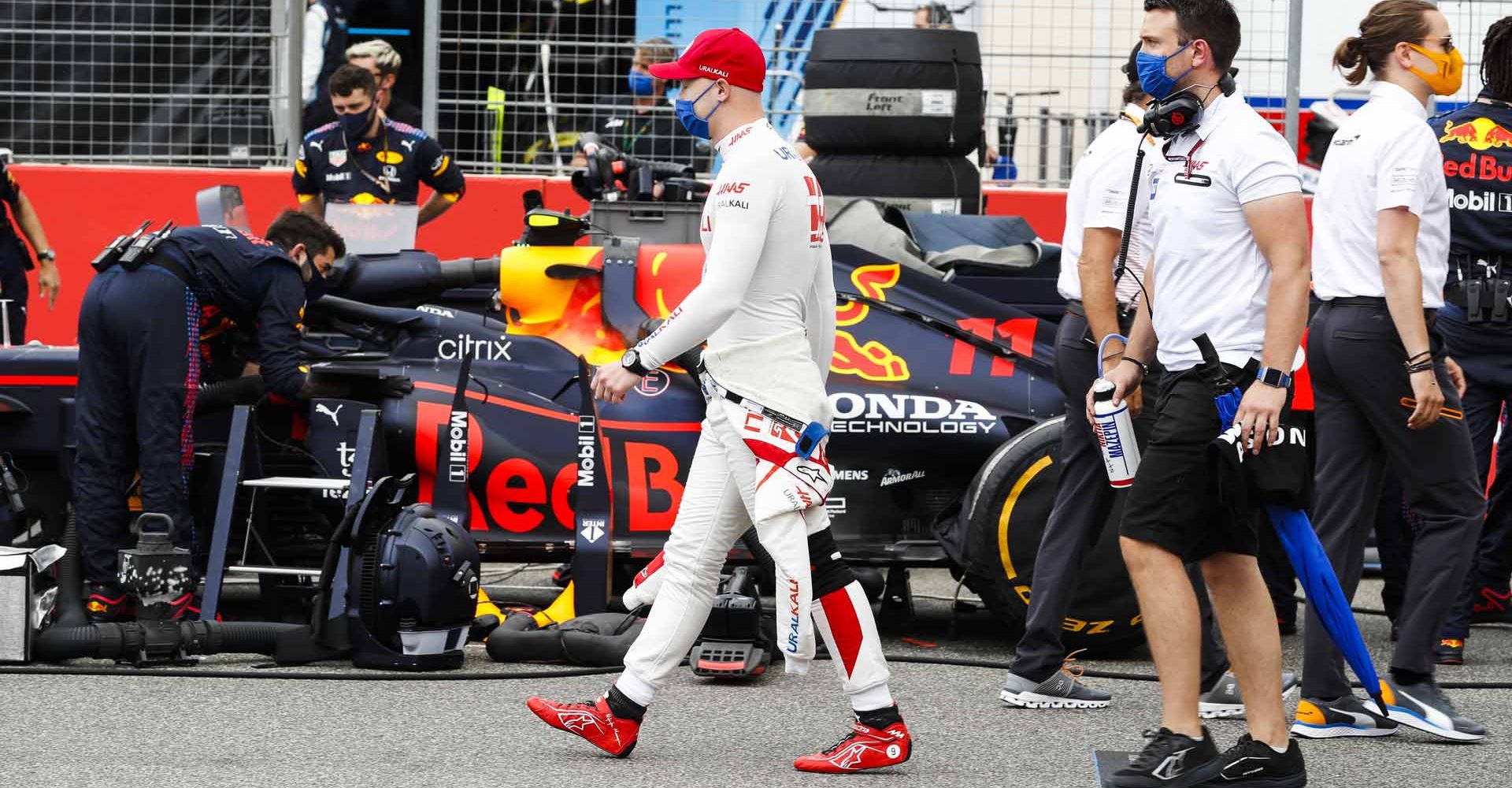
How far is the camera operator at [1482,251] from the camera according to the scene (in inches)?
250

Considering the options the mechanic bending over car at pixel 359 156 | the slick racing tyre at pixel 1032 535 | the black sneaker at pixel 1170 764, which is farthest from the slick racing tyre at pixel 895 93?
the black sneaker at pixel 1170 764

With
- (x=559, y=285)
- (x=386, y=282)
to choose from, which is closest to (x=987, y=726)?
(x=559, y=285)

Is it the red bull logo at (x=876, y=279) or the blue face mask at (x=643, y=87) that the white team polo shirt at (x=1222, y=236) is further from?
the blue face mask at (x=643, y=87)

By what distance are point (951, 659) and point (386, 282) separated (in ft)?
8.12

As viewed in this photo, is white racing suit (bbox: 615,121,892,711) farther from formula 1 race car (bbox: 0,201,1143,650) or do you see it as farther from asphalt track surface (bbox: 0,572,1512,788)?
formula 1 race car (bbox: 0,201,1143,650)

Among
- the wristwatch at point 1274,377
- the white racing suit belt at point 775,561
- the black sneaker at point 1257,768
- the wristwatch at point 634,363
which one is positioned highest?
the wristwatch at point 1274,377

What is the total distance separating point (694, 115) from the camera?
4.99 meters

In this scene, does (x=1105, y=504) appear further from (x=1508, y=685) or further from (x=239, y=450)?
(x=239, y=450)

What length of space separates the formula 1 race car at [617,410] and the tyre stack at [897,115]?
264 cm

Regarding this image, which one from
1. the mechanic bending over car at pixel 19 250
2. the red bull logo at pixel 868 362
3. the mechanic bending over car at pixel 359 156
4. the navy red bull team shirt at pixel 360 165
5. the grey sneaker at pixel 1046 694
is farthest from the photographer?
the mechanic bending over car at pixel 19 250

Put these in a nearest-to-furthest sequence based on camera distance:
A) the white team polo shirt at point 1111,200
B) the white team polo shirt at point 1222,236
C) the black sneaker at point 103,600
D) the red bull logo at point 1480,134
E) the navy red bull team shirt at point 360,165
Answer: the white team polo shirt at point 1222,236, the white team polo shirt at point 1111,200, the red bull logo at point 1480,134, the black sneaker at point 103,600, the navy red bull team shirt at point 360,165

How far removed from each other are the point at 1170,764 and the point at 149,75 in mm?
8468

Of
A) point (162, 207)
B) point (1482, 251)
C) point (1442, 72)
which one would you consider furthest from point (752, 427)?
point (162, 207)

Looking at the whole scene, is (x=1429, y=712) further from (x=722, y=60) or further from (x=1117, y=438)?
(x=722, y=60)
